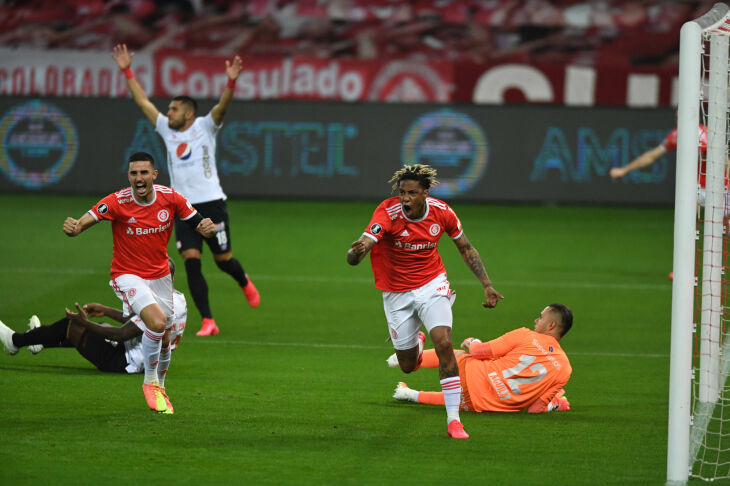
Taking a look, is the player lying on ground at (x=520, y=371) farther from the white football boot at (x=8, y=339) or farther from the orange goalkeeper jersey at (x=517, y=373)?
the white football boot at (x=8, y=339)

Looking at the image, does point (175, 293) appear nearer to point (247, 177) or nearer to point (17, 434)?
point (17, 434)

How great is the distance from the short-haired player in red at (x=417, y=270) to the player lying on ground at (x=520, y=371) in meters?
0.48

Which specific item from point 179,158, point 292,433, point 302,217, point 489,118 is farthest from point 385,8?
point 292,433

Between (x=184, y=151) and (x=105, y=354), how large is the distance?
306cm

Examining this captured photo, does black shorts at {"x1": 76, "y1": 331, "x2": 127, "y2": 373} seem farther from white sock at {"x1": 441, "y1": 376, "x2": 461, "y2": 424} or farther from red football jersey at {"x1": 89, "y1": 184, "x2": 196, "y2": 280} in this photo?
white sock at {"x1": 441, "y1": 376, "x2": 461, "y2": 424}

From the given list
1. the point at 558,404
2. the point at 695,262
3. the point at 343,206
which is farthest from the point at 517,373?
the point at 343,206

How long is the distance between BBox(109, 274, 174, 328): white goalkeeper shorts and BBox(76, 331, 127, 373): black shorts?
2.46ft

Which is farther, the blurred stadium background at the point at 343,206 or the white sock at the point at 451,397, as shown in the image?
the white sock at the point at 451,397

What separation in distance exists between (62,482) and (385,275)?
267cm

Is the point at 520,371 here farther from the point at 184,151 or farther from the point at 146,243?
the point at 184,151

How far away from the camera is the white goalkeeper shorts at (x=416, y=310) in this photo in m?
7.49

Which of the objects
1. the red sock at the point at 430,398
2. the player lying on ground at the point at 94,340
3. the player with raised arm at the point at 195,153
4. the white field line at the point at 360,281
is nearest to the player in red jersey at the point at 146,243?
the player lying on ground at the point at 94,340

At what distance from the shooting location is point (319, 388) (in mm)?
8812

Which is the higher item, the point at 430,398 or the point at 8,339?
the point at 8,339
